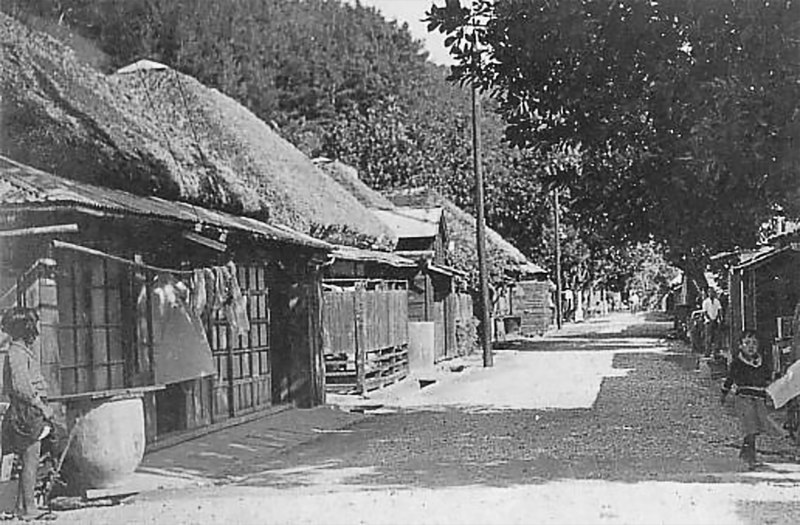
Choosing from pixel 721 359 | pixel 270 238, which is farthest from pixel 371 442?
pixel 721 359

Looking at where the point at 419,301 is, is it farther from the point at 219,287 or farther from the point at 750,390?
the point at 750,390

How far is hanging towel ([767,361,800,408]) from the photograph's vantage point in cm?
1092

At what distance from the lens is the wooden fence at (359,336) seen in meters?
21.0

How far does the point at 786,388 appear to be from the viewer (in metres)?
11.0

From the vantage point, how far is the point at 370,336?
2258 centimetres

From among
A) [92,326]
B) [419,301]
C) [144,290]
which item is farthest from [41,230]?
[419,301]

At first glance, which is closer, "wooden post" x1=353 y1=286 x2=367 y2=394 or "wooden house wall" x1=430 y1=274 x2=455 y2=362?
"wooden post" x1=353 y1=286 x2=367 y2=394

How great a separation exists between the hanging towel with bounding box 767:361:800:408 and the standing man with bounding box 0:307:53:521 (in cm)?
657

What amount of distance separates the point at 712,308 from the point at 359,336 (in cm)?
1109

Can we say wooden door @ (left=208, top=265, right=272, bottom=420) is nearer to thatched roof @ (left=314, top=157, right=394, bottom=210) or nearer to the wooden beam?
the wooden beam

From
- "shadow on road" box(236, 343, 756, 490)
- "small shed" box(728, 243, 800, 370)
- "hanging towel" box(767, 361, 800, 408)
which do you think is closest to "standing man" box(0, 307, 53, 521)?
"shadow on road" box(236, 343, 756, 490)

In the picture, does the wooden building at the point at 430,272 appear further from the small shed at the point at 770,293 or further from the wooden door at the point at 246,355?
the wooden door at the point at 246,355

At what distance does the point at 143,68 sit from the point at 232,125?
5.70 m

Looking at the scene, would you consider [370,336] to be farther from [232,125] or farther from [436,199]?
[436,199]
